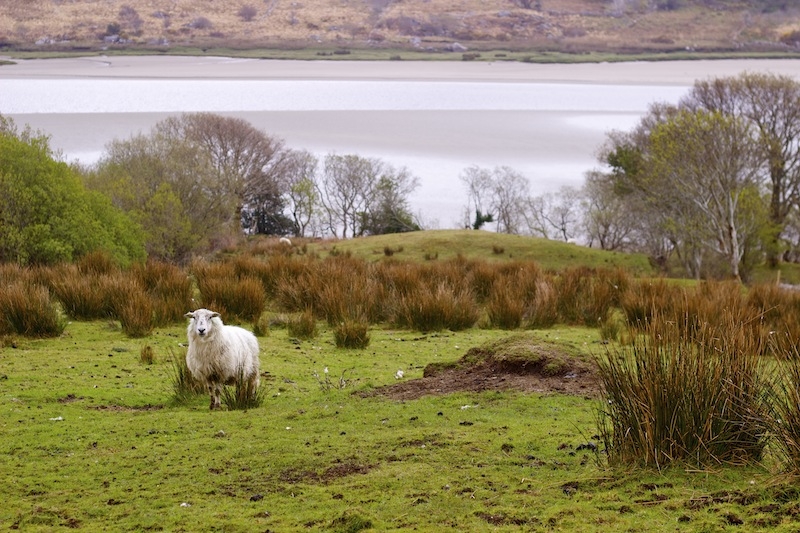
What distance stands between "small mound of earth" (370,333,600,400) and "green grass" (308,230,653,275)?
22.5 m

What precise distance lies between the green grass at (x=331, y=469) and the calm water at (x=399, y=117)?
52.0m

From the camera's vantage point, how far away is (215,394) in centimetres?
716

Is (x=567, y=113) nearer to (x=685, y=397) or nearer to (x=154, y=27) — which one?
(x=154, y=27)

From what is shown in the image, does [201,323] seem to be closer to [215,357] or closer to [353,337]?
[215,357]

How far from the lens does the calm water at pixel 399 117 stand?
271 ft

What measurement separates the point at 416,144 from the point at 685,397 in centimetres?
9731

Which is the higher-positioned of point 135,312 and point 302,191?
point 302,191

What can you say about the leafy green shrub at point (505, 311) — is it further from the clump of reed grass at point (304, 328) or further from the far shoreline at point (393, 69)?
the far shoreline at point (393, 69)

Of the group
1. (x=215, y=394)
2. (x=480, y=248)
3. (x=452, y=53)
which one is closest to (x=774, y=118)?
(x=480, y=248)

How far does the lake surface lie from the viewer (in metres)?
82.1

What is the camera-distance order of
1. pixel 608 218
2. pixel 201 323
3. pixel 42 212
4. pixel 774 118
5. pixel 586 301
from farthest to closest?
pixel 608 218 < pixel 774 118 < pixel 42 212 < pixel 586 301 < pixel 201 323

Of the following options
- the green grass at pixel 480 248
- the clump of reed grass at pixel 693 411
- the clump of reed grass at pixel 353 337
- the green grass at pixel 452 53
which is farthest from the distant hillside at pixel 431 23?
the clump of reed grass at pixel 693 411

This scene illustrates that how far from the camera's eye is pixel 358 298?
1227cm

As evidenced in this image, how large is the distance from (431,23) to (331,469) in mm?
160430
